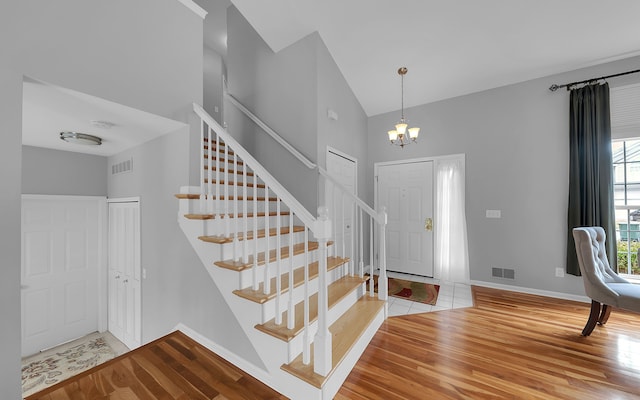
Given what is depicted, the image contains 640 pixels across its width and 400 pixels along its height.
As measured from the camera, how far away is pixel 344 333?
1980mm

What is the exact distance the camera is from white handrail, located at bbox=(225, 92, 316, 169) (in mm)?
2916

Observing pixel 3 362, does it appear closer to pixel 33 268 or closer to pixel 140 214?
pixel 140 214

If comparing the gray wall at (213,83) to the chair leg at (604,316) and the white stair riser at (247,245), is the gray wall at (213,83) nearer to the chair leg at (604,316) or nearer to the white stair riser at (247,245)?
the white stair riser at (247,245)

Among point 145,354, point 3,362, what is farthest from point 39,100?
point 145,354

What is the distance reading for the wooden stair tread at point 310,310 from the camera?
1.55 m

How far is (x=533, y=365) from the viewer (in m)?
1.88

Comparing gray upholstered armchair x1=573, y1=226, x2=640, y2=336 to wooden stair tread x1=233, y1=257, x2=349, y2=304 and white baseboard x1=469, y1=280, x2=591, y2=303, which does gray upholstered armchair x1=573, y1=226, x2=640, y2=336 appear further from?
wooden stair tread x1=233, y1=257, x2=349, y2=304

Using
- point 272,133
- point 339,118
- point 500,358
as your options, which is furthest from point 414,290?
point 272,133

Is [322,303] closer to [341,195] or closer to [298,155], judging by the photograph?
[298,155]

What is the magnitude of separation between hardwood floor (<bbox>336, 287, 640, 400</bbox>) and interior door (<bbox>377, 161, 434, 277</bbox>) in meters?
1.35

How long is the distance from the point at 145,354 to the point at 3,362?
0.87 m

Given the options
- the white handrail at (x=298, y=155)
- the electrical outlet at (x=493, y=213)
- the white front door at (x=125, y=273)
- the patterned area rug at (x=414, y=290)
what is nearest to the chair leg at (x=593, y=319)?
the patterned area rug at (x=414, y=290)

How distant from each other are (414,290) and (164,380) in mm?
3100

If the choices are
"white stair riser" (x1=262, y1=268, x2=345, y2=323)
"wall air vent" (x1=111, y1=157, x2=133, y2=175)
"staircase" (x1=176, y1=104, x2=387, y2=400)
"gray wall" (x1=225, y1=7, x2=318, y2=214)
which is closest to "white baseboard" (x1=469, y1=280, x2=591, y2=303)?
"staircase" (x1=176, y1=104, x2=387, y2=400)
